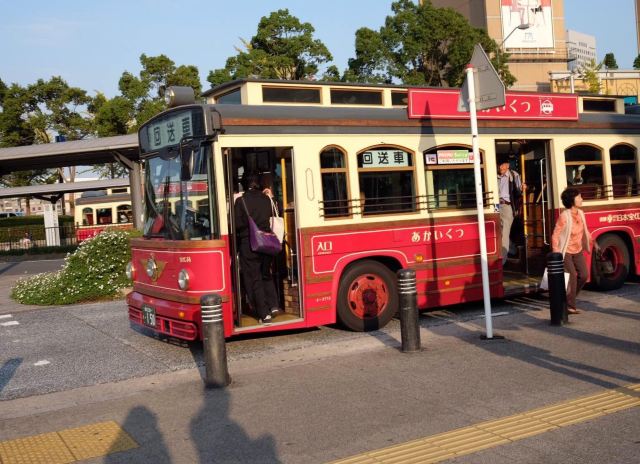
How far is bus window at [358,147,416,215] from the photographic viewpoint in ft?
29.4

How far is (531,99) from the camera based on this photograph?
1049 centimetres

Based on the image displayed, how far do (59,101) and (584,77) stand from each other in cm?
3212

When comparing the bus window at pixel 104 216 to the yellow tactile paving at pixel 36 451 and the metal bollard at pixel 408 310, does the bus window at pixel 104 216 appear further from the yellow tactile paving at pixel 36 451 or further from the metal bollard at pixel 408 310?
the yellow tactile paving at pixel 36 451

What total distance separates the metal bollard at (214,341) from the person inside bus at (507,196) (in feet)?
17.4

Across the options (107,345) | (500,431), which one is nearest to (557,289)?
(500,431)

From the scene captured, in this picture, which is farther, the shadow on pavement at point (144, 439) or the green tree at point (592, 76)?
the green tree at point (592, 76)

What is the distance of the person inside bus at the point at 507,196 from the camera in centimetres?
1076

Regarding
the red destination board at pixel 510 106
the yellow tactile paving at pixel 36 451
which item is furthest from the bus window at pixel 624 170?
the yellow tactile paving at pixel 36 451

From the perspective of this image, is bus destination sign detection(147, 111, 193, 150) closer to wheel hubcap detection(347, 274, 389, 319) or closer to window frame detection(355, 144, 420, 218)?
window frame detection(355, 144, 420, 218)

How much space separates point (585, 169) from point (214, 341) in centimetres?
715

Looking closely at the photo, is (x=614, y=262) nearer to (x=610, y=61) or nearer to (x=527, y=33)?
(x=527, y=33)

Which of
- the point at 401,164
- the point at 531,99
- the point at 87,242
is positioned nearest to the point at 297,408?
the point at 401,164

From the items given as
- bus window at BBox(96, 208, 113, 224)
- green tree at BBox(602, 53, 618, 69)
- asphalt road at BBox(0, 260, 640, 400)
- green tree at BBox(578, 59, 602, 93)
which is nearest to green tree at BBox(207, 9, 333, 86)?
bus window at BBox(96, 208, 113, 224)

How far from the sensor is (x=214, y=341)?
6.68 m
